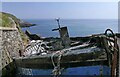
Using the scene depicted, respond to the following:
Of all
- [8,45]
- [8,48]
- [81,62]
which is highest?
[8,45]

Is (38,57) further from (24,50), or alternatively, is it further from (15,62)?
(24,50)

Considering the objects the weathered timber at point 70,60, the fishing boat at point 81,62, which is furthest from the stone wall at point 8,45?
the weathered timber at point 70,60

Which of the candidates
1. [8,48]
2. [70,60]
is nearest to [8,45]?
[8,48]

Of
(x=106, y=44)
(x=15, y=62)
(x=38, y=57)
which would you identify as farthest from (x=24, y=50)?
(x=106, y=44)

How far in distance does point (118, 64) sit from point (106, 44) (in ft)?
2.38

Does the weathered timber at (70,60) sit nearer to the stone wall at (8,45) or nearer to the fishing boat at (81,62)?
the fishing boat at (81,62)

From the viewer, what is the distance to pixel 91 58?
25.8 ft

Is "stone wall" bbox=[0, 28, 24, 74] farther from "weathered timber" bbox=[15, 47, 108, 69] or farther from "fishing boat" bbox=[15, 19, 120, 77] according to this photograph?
"weathered timber" bbox=[15, 47, 108, 69]

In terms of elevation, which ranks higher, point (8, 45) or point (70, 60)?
point (8, 45)

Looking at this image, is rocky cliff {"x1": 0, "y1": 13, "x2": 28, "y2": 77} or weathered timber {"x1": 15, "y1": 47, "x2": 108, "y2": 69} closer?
weathered timber {"x1": 15, "y1": 47, "x2": 108, "y2": 69}

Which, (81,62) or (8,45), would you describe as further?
(8,45)

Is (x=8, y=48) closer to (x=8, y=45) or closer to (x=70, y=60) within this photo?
(x=8, y=45)

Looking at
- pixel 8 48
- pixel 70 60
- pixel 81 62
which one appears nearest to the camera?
pixel 81 62

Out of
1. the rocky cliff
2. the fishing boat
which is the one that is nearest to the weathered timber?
the fishing boat
